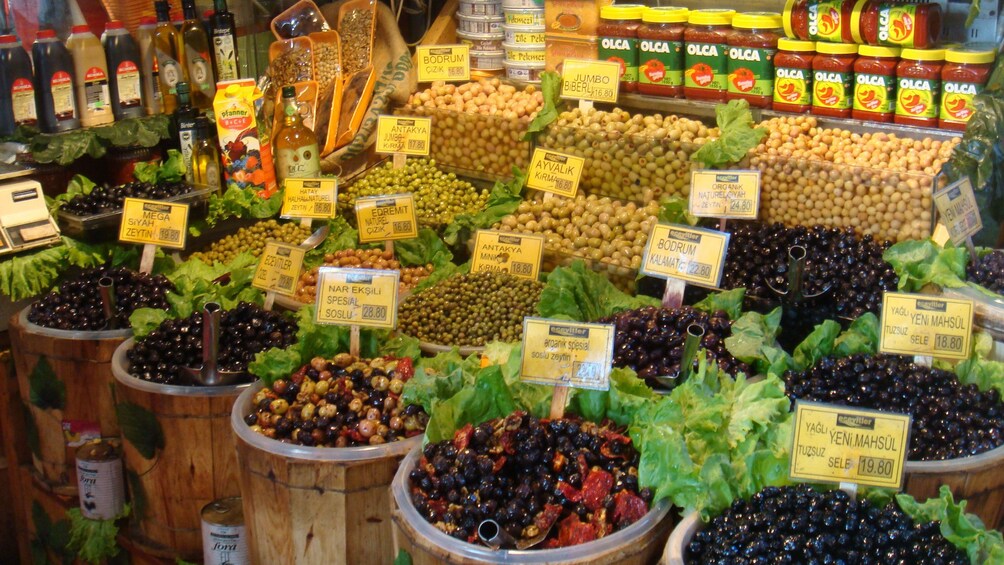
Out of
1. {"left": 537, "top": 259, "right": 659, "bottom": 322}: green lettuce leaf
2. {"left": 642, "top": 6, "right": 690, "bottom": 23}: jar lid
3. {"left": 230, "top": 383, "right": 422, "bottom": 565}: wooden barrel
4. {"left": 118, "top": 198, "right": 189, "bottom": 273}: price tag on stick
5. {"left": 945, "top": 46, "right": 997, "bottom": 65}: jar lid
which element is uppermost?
{"left": 642, "top": 6, "right": 690, "bottom": 23}: jar lid

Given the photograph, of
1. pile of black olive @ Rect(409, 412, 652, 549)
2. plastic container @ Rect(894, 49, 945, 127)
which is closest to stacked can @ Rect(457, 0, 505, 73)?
plastic container @ Rect(894, 49, 945, 127)

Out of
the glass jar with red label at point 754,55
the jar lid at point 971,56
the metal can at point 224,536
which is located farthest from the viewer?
the glass jar with red label at point 754,55

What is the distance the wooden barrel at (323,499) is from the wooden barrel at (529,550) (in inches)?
6.6

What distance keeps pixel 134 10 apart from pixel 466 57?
52.5 inches

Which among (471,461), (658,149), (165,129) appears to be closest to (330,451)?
(471,461)

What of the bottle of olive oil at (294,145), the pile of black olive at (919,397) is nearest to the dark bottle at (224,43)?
the bottle of olive oil at (294,145)

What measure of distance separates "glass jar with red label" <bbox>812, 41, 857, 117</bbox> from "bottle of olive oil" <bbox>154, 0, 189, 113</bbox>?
2.34 m

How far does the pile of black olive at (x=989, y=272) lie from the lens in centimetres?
259

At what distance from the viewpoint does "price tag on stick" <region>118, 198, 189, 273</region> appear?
10.6 feet

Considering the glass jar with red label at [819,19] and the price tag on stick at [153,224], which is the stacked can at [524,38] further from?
the price tag on stick at [153,224]

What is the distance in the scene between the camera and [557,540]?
6.09 feet

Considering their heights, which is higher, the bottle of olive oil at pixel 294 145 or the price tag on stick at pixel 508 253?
the bottle of olive oil at pixel 294 145

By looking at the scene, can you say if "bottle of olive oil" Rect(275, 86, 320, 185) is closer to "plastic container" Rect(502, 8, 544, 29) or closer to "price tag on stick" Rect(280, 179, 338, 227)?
"price tag on stick" Rect(280, 179, 338, 227)

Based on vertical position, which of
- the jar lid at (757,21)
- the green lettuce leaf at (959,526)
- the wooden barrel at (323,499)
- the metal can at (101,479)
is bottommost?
the metal can at (101,479)
